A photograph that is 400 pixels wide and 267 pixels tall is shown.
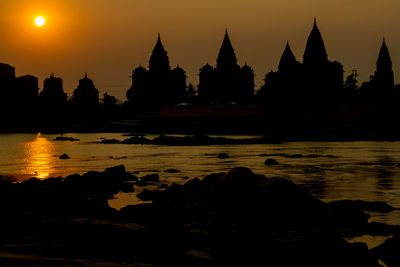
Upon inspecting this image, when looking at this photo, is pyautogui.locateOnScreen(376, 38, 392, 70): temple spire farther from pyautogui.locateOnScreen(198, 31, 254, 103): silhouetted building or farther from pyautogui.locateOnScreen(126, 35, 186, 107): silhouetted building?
pyautogui.locateOnScreen(126, 35, 186, 107): silhouetted building

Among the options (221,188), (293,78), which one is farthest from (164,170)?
(293,78)

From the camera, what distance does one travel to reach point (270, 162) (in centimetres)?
3950

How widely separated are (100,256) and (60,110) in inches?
3998

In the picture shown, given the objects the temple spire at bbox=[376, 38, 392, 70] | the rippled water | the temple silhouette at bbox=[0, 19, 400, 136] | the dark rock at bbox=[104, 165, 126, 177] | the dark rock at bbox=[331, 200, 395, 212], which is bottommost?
the rippled water

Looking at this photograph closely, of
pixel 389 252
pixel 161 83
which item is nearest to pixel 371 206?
pixel 389 252

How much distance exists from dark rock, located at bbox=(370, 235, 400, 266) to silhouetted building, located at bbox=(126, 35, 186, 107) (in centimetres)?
10280

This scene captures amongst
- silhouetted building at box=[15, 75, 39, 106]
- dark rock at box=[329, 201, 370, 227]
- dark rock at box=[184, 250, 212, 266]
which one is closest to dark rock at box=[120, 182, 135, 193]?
dark rock at box=[329, 201, 370, 227]

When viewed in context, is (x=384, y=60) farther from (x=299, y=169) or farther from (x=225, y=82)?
(x=299, y=169)

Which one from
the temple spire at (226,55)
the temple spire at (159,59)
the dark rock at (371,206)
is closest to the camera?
the dark rock at (371,206)

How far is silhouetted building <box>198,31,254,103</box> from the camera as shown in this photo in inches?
3844

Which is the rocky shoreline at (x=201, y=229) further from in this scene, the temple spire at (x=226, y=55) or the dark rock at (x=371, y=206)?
the temple spire at (x=226, y=55)

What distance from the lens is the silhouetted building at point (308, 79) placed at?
3228 inches

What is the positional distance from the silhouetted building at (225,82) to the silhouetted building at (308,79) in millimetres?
4673

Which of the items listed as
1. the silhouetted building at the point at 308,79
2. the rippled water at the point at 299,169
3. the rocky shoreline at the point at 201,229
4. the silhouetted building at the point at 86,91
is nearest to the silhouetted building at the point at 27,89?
the silhouetted building at the point at 86,91
